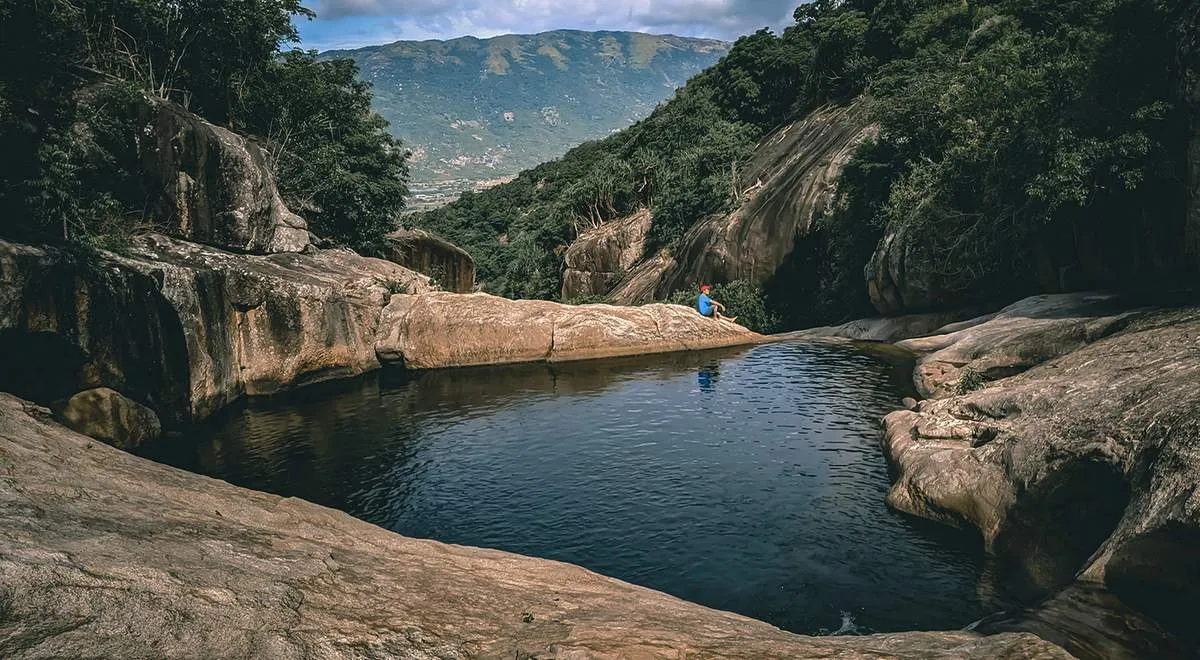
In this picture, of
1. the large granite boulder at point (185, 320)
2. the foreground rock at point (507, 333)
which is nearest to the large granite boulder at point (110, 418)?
the large granite boulder at point (185, 320)

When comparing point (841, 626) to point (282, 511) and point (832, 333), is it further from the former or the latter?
point (832, 333)

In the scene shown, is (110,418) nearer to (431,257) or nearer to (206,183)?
(206,183)

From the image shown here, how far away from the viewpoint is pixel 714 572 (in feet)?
49.7

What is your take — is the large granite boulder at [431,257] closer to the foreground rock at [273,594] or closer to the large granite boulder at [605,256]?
the large granite boulder at [605,256]

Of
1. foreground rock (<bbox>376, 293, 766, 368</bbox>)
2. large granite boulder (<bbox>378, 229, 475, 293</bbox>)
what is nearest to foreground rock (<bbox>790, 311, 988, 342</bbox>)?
foreground rock (<bbox>376, 293, 766, 368</bbox>)

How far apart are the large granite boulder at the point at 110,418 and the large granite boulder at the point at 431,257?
28398mm

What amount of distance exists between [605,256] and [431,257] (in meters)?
25.3

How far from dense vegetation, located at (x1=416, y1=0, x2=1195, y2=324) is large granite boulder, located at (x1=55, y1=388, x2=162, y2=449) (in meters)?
32.8

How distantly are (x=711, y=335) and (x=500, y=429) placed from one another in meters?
20.6

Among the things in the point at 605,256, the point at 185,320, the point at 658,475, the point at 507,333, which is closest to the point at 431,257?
the point at 507,333

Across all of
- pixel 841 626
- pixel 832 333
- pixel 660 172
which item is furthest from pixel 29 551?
pixel 660 172

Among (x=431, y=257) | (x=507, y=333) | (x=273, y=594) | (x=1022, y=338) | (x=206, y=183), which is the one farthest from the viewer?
(x=431, y=257)

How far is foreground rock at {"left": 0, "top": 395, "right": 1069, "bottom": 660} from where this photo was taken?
6.21 meters

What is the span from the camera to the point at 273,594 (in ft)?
24.3
